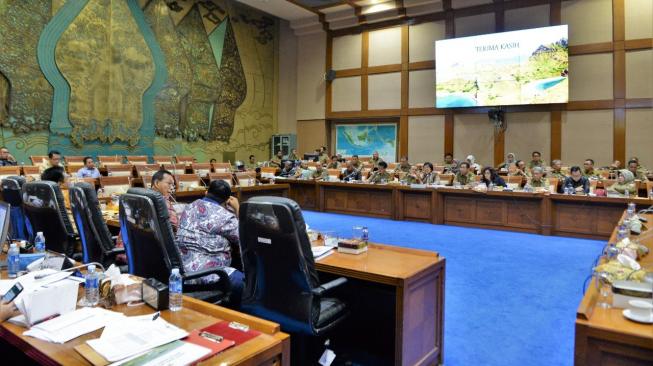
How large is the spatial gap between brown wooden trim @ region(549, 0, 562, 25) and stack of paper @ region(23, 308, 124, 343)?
12.1 m

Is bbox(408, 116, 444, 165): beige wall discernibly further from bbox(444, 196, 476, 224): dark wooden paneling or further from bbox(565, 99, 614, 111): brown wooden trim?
bbox(444, 196, 476, 224): dark wooden paneling

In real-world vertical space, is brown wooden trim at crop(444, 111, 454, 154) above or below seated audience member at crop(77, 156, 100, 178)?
above

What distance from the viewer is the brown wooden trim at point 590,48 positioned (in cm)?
1034

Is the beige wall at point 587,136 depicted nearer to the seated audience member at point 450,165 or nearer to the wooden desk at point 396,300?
the seated audience member at point 450,165

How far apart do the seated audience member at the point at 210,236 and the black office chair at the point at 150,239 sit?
117 mm

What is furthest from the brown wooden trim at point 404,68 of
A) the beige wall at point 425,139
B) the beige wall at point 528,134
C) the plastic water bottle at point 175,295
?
the plastic water bottle at point 175,295

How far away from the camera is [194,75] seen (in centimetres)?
1285

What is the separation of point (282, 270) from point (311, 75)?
13.5 m

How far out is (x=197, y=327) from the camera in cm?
145

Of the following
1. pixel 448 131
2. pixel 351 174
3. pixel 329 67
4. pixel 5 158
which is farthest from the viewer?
pixel 329 67

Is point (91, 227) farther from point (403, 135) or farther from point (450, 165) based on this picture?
point (403, 135)

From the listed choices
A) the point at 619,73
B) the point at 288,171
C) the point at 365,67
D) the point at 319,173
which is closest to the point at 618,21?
the point at 619,73

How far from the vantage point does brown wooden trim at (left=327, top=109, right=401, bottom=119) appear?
13375 millimetres

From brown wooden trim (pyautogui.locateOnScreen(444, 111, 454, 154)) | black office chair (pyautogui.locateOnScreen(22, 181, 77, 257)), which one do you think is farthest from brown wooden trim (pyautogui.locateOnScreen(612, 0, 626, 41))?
black office chair (pyautogui.locateOnScreen(22, 181, 77, 257))
